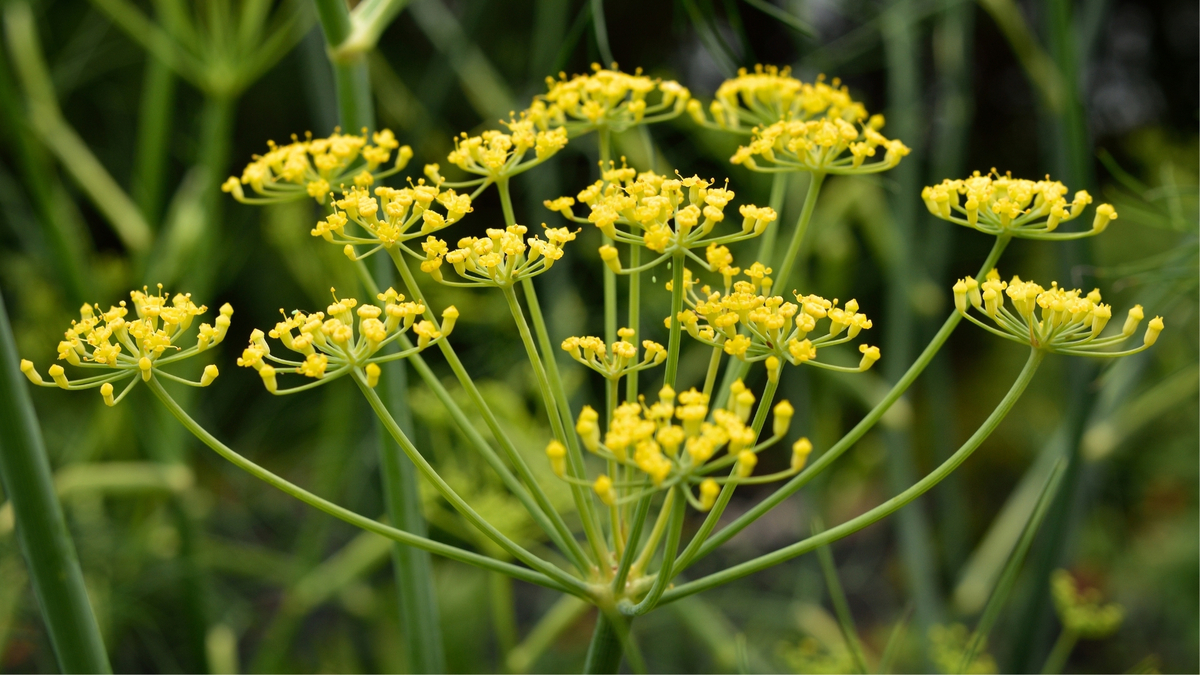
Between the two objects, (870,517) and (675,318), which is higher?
(675,318)

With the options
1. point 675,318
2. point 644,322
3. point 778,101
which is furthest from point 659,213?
point 644,322

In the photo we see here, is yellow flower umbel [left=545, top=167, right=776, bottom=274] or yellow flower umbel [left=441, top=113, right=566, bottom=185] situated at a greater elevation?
yellow flower umbel [left=441, top=113, right=566, bottom=185]

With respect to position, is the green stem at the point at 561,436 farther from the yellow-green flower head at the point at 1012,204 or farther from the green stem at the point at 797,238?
the yellow-green flower head at the point at 1012,204

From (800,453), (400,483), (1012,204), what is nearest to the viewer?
Answer: (800,453)

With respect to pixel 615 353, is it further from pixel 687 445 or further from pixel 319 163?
pixel 319 163

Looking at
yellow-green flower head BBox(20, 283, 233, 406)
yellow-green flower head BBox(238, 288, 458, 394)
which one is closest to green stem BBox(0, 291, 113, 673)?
yellow-green flower head BBox(20, 283, 233, 406)

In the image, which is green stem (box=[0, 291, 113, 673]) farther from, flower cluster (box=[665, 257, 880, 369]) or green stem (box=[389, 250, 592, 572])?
flower cluster (box=[665, 257, 880, 369])

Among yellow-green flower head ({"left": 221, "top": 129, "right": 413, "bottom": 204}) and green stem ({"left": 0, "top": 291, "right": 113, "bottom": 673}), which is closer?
green stem ({"left": 0, "top": 291, "right": 113, "bottom": 673})

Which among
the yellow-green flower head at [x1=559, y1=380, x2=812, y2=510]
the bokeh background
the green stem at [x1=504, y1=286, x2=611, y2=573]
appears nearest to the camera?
the yellow-green flower head at [x1=559, y1=380, x2=812, y2=510]
